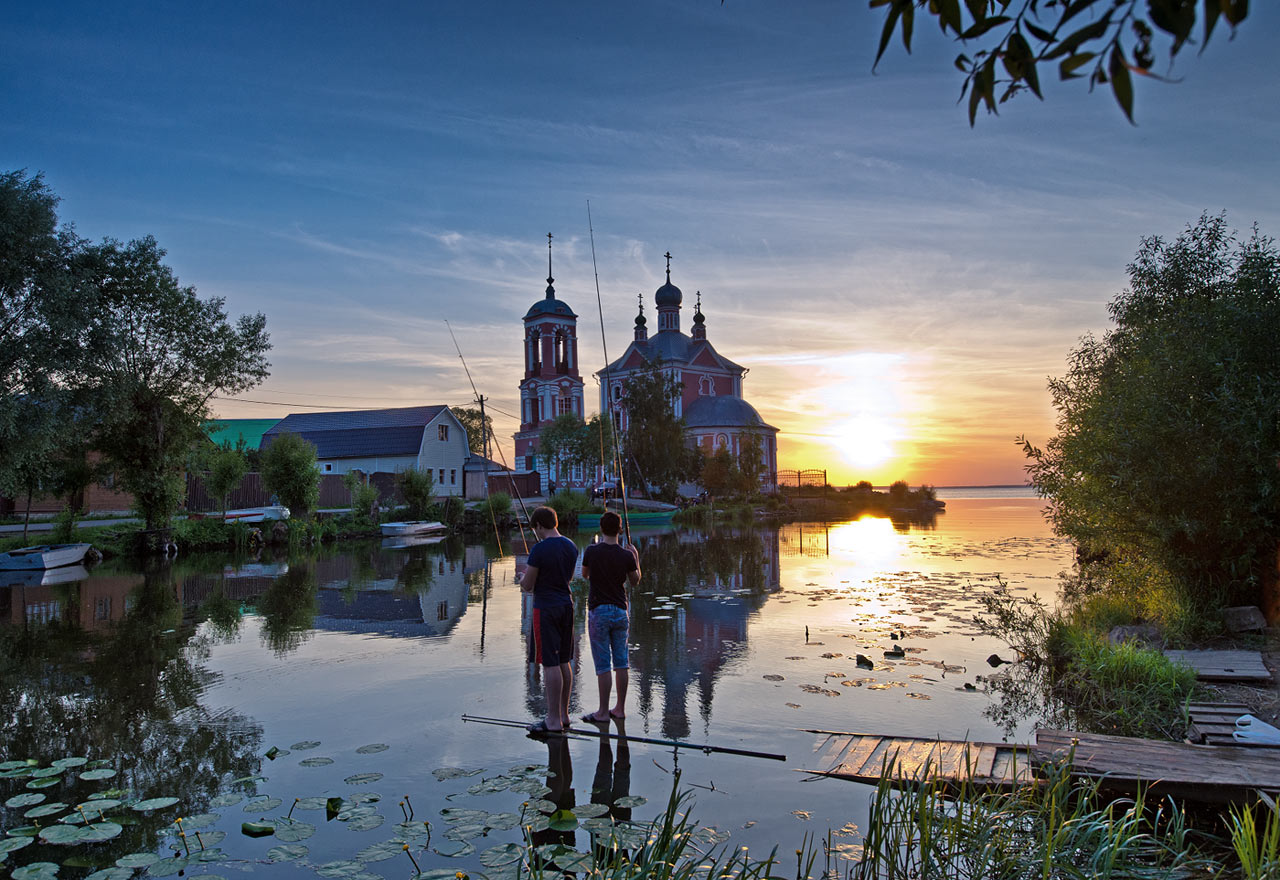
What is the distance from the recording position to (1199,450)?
11.4 metres

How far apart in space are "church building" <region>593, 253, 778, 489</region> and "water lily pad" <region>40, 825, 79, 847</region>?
2224 inches

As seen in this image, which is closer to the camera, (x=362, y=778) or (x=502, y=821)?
(x=502, y=821)

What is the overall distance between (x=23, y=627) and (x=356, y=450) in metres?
40.4

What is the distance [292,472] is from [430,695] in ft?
96.3

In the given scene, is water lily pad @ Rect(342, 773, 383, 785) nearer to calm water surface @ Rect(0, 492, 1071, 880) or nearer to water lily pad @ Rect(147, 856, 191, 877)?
calm water surface @ Rect(0, 492, 1071, 880)

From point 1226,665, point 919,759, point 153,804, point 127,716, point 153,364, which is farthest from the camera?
point 153,364

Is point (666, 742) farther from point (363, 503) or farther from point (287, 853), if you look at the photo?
point (363, 503)

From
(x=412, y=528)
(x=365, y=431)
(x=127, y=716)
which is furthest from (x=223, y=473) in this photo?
(x=127, y=716)

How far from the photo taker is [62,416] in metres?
25.5

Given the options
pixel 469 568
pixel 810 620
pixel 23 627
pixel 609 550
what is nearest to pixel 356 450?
pixel 469 568

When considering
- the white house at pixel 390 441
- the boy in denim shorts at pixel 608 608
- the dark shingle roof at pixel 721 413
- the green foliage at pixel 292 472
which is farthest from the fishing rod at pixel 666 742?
the dark shingle roof at pixel 721 413

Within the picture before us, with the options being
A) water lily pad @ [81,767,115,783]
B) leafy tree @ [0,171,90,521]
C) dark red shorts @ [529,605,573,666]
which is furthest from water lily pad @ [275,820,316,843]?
leafy tree @ [0,171,90,521]

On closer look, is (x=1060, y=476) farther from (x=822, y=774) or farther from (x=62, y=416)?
(x=62, y=416)

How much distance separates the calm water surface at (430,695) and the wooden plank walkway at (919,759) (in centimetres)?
22
